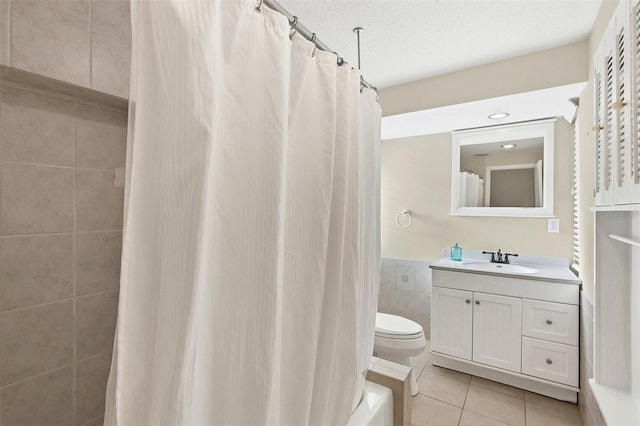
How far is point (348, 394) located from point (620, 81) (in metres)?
1.48

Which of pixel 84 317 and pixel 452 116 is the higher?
pixel 452 116

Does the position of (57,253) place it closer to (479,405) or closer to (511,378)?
(479,405)

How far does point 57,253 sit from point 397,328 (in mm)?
1990

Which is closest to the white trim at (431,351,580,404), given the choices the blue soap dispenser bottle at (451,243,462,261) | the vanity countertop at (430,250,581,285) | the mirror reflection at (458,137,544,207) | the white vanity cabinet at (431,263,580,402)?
the white vanity cabinet at (431,263,580,402)

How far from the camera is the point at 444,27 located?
1.72m

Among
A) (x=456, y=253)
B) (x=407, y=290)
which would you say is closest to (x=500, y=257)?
(x=456, y=253)

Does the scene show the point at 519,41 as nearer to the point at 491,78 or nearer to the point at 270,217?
the point at 491,78

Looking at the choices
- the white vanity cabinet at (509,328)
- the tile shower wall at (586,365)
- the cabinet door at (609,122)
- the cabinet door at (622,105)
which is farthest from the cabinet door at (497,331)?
the cabinet door at (622,105)

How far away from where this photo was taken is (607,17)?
1.40m

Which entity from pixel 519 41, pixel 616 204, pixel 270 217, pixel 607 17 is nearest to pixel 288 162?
pixel 270 217

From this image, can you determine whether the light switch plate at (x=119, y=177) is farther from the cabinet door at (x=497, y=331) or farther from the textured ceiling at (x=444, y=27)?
the cabinet door at (x=497, y=331)

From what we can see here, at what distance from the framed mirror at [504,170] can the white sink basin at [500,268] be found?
1.51 feet

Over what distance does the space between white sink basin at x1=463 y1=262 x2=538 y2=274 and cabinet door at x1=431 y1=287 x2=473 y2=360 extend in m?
0.26

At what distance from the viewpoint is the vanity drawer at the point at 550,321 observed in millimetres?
1981
